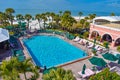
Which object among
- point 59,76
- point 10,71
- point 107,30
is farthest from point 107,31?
point 10,71

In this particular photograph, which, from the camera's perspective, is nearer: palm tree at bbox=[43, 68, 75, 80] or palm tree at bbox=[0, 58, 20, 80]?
palm tree at bbox=[43, 68, 75, 80]

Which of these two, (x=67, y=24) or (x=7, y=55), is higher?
(x=67, y=24)

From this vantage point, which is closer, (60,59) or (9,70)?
(9,70)

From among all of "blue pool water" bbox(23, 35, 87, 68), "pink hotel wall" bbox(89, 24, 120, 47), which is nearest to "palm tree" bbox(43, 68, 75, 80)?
"blue pool water" bbox(23, 35, 87, 68)

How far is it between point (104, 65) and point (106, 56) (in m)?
2.32

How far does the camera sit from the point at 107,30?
3344 centimetres

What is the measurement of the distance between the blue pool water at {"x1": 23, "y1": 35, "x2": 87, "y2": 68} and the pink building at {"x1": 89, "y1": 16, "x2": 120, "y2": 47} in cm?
717

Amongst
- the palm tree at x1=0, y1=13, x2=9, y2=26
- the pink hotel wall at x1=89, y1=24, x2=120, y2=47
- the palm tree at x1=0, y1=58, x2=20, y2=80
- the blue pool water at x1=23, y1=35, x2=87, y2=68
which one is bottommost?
the blue pool water at x1=23, y1=35, x2=87, y2=68

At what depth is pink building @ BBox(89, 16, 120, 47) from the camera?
32156 millimetres

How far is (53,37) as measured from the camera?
3962 cm

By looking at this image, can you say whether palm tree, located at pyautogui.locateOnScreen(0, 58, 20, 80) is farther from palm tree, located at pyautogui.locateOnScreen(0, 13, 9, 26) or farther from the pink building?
palm tree, located at pyautogui.locateOnScreen(0, 13, 9, 26)

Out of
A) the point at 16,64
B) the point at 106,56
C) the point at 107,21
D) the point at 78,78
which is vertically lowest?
the point at 78,78

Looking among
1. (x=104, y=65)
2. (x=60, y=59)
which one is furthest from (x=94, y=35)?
(x=104, y=65)

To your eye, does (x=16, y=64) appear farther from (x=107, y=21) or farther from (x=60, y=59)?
(x=107, y=21)
